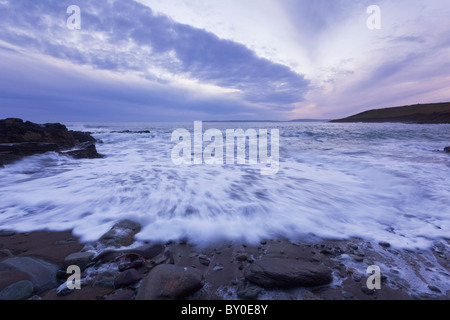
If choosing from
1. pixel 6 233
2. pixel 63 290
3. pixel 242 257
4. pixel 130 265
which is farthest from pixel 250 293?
pixel 6 233

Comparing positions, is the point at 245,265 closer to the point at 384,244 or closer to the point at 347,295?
the point at 347,295

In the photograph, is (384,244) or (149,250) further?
(384,244)

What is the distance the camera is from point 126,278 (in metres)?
1.67

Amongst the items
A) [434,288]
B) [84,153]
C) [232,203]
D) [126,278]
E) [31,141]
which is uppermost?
[31,141]

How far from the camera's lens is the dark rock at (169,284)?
1.46 m

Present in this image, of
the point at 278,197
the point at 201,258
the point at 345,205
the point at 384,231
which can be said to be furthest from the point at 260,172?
the point at 201,258

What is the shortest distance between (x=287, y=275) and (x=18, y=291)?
2.14 metres

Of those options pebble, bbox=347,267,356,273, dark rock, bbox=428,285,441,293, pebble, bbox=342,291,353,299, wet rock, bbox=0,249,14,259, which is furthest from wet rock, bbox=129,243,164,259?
dark rock, bbox=428,285,441,293

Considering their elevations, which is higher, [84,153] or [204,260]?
[84,153]

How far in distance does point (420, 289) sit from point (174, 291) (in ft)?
6.84

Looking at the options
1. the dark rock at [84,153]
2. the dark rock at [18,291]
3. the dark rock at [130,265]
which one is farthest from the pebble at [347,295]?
the dark rock at [84,153]

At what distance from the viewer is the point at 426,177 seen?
5070 millimetres

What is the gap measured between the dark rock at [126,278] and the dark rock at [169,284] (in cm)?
17
